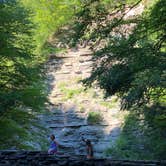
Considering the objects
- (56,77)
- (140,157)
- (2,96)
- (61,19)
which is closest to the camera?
(2,96)

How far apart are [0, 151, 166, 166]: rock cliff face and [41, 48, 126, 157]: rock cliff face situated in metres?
14.5

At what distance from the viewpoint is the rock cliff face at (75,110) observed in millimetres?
30203

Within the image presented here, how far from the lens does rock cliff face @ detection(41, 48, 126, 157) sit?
30203 mm

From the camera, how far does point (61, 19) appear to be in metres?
46.4

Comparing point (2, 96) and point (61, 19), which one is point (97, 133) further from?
point (61, 19)

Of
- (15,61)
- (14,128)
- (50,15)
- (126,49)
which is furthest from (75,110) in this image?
(126,49)

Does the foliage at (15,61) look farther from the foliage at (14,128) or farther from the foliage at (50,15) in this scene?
the foliage at (50,15)

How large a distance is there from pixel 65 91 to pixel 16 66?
52.1 feet

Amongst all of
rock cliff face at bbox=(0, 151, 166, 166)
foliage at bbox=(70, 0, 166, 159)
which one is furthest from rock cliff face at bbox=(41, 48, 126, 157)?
rock cliff face at bbox=(0, 151, 166, 166)

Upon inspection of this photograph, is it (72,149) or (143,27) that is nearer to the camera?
(143,27)

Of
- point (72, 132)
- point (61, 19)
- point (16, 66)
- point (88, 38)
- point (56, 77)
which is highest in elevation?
point (61, 19)

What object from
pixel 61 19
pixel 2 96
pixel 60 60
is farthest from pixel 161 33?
pixel 61 19

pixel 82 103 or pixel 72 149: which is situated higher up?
pixel 82 103

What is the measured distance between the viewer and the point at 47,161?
11.9m
